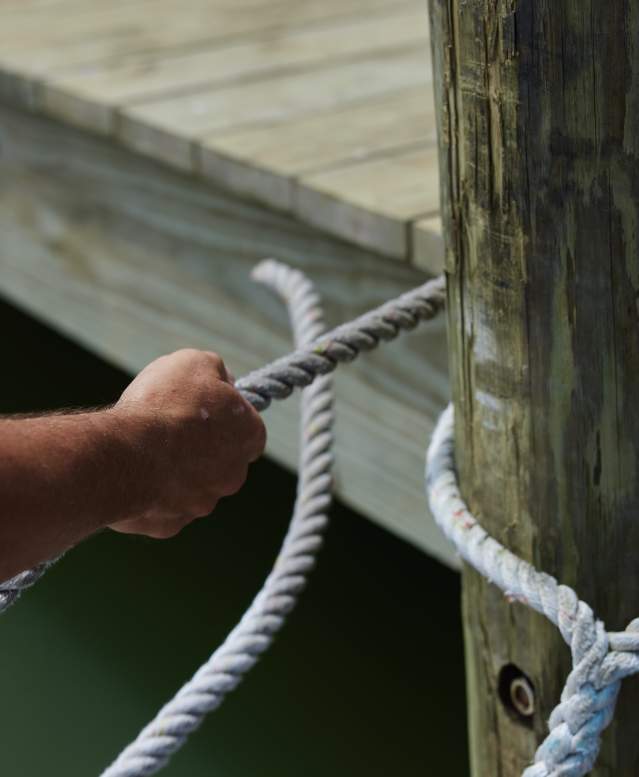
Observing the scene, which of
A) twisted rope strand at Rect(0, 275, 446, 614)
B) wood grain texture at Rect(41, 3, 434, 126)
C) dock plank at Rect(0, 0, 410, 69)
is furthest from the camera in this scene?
dock plank at Rect(0, 0, 410, 69)

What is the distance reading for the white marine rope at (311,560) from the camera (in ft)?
3.41

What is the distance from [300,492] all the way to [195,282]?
0.73 m

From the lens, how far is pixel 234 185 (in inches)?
74.7

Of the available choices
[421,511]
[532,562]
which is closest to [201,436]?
[532,562]

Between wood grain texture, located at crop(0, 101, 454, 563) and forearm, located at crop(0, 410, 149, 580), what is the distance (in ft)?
2.70

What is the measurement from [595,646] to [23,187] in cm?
177

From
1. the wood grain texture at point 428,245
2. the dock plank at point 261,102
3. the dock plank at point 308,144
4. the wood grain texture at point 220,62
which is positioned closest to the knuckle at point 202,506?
the wood grain texture at point 428,245

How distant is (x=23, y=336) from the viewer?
366 cm

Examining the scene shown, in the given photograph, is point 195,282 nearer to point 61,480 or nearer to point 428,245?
point 428,245

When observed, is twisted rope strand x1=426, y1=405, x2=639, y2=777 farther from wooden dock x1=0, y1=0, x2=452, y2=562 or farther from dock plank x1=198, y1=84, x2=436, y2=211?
dock plank x1=198, y1=84, x2=436, y2=211

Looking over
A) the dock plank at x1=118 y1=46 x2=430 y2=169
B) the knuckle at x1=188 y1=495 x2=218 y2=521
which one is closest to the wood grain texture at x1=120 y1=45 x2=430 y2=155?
the dock plank at x1=118 y1=46 x2=430 y2=169

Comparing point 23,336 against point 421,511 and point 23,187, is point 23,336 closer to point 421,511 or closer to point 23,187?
point 23,187

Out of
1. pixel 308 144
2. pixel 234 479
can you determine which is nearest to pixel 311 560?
pixel 234 479

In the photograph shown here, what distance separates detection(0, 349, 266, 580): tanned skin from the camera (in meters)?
0.81
